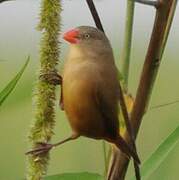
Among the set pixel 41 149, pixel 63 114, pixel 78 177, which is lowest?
pixel 63 114

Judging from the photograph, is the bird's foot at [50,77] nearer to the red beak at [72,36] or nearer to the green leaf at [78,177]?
the red beak at [72,36]

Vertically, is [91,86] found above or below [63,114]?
above

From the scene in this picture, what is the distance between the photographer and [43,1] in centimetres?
43

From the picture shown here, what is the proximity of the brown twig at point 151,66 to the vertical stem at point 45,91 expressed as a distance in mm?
86

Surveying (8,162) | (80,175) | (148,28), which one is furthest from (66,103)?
(148,28)

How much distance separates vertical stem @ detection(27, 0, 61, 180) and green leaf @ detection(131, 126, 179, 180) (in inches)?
7.5

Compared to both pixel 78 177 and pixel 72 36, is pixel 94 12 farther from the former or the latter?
pixel 78 177

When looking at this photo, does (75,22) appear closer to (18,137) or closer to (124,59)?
(18,137)

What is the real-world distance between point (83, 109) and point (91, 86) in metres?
0.02

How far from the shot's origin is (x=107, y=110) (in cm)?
48

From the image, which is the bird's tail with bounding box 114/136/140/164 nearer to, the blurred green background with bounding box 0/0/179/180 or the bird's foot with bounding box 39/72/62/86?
the bird's foot with bounding box 39/72/62/86

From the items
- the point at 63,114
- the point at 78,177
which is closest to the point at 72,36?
the point at 78,177

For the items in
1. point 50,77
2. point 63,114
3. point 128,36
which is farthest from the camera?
point 63,114

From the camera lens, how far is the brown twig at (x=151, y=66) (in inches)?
18.8
